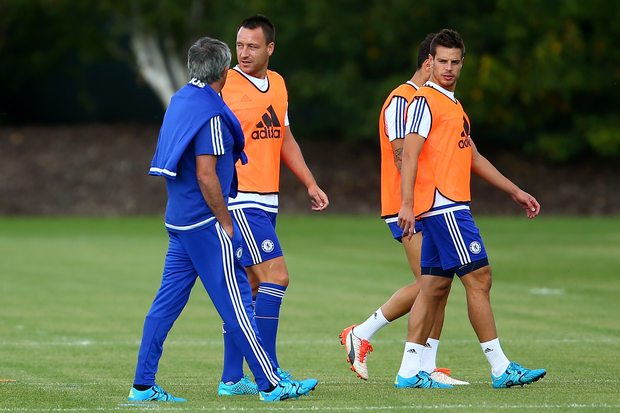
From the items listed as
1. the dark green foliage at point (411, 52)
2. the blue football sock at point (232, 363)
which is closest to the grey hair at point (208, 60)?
the blue football sock at point (232, 363)

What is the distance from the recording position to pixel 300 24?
1346 inches

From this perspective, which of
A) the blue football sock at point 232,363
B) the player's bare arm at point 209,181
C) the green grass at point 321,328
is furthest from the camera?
the blue football sock at point 232,363

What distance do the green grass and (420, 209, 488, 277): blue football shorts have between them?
0.89 meters

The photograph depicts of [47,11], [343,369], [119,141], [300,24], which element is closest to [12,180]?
[119,141]

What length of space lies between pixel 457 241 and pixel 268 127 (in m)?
1.65

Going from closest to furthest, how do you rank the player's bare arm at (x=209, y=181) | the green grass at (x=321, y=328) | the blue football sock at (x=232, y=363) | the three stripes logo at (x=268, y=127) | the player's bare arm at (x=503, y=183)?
1. the player's bare arm at (x=209, y=181)
2. the green grass at (x=321, y=328)
3. the blue football sock at (x=232, y=363)
4. the three stripes logo at (x=268, y=127)
5. the player's bare arm at (x=503, y=183)

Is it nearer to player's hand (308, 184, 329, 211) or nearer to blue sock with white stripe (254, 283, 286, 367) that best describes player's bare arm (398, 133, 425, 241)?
player's hand (308, 184, 329, 211)

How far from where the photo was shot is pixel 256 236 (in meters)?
6.96

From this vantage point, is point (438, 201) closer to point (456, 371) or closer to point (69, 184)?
point (456, 371)

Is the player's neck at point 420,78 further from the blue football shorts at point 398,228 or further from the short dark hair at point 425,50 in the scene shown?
the blue football shorts at point 398,228

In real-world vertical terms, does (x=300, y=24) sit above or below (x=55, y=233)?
above

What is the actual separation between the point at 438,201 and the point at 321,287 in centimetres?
747

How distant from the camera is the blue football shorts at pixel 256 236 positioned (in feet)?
22.8

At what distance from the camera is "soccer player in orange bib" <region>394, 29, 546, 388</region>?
6777 millimetres
